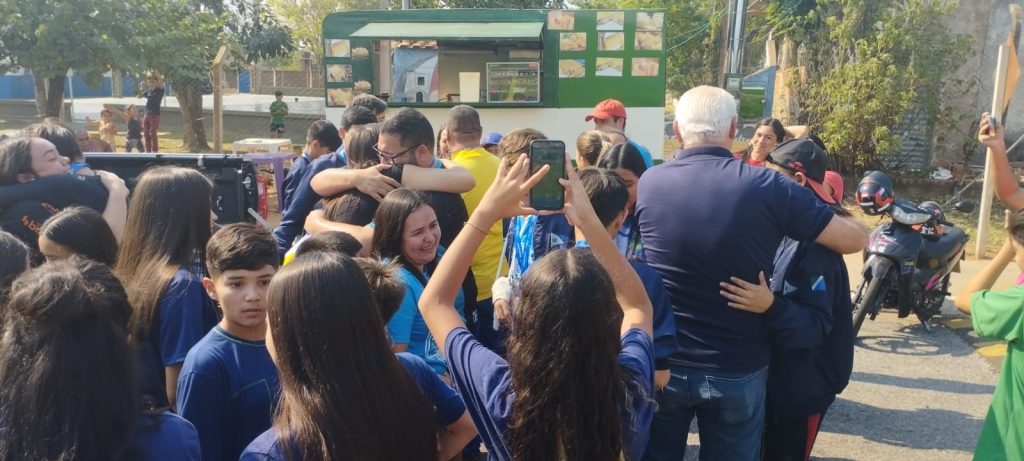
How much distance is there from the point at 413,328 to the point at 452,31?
806 centimetres

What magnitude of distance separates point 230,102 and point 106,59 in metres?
29.0

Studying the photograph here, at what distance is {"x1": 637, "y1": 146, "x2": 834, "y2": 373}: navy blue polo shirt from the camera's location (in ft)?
8.86

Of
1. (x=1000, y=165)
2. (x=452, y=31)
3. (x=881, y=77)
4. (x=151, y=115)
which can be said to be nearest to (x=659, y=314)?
(x=1000, y=165)

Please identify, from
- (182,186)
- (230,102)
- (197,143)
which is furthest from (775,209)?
(230,102)

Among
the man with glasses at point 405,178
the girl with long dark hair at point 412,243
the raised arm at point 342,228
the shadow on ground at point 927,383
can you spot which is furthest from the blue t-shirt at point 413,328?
the shadow on ground at point 927,383

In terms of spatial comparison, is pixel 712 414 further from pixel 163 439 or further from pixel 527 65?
pixel 527 65

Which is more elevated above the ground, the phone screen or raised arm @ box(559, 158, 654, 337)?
the phone screen

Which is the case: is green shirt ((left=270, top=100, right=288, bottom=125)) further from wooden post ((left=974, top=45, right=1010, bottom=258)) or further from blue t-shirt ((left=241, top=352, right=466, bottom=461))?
blue t-shirt ((left=241, top=352, right=466, bottom=461))

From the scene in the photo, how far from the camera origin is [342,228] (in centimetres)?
344

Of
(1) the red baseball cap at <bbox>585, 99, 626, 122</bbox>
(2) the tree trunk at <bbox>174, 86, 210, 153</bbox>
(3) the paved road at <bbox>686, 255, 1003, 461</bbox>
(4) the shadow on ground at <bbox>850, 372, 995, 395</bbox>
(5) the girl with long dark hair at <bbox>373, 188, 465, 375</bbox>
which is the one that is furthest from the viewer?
(2) the tree trunk at <bbox>174, 86, 210, 153</bbox>

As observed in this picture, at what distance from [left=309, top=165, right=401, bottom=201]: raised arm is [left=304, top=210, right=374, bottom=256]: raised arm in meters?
0.13

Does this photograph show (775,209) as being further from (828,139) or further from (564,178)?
(828,139)

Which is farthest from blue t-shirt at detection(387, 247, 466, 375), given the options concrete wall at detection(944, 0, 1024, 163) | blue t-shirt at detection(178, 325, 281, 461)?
concrete wall at detection(944, 0, 1024, 163)

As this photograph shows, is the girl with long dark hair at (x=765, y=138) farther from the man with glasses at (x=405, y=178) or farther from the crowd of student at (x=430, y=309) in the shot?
the man with glasses at (x=405, y=178)
